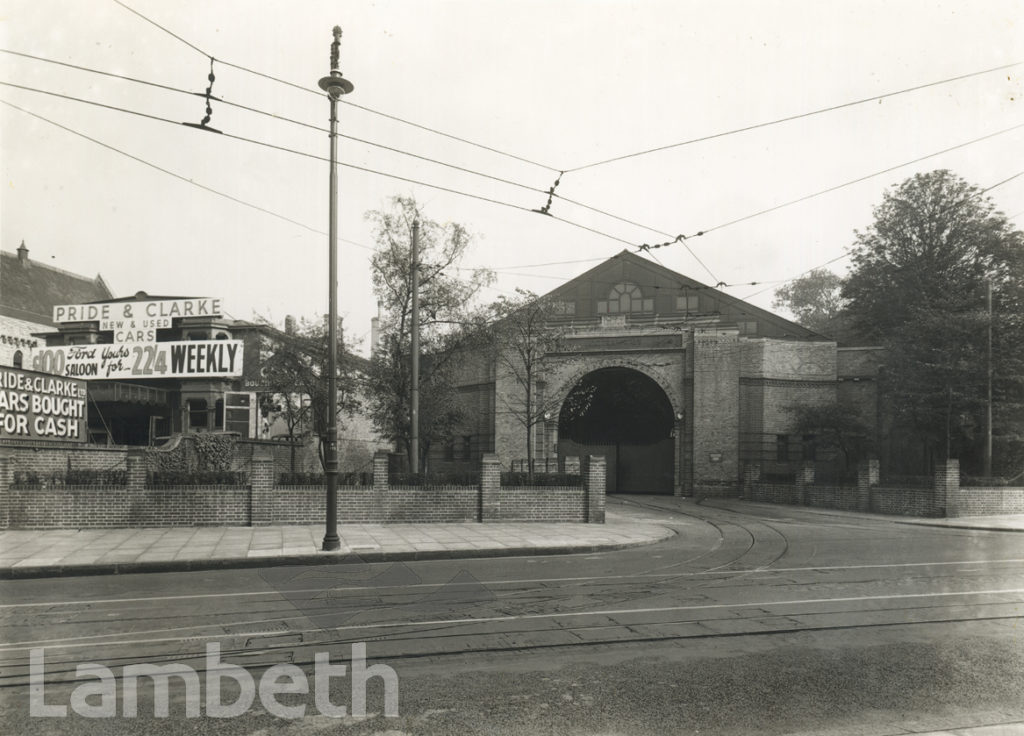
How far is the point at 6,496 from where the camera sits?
14.4 m

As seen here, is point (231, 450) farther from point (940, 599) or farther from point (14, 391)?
point (940, 599)

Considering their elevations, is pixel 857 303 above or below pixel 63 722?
above

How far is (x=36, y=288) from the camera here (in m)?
39.6

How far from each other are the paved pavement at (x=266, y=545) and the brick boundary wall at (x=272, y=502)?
366mm

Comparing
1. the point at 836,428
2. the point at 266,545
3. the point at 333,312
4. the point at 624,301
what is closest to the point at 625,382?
the point at 624,301

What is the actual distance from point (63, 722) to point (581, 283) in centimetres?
3322

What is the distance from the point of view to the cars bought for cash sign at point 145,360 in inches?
1017

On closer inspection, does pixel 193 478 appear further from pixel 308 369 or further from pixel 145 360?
pixel 145 360

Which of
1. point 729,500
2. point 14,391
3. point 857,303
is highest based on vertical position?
point 857,303

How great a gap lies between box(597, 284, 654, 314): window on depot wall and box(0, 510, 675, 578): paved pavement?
64.7 feet

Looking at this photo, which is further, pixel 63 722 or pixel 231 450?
pixel 231 450

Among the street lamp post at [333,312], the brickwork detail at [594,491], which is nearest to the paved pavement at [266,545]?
the street lamp post at [333,312]

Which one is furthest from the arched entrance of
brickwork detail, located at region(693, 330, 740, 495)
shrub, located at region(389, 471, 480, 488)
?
shrub, located at region(389, 471, 480, 488)

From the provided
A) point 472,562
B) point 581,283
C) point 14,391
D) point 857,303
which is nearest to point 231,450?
point 14,391
